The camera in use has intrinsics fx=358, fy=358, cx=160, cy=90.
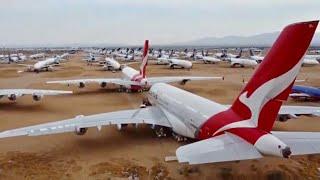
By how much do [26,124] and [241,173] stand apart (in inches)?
747

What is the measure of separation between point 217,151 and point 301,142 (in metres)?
3.66

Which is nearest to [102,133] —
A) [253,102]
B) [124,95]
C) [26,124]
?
[26,124]

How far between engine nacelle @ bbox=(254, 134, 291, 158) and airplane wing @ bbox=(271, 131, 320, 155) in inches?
37.2

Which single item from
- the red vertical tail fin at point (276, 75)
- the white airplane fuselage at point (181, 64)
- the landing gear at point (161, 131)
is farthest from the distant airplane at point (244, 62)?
the red vertical tail fin at point (276, 75)

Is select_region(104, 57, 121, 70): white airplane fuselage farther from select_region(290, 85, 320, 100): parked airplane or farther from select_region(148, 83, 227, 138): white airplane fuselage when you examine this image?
select_region(148, 83, 227, 138): white airplane fuselage

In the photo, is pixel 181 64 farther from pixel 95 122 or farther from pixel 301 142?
pixel 301 142

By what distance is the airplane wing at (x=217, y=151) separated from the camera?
42.4 feet

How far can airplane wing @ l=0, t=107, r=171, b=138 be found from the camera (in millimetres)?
19625

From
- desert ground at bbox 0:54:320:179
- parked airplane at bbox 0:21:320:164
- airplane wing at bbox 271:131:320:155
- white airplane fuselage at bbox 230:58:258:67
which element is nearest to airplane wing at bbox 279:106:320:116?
desert ground at bbox 0:54:320:179

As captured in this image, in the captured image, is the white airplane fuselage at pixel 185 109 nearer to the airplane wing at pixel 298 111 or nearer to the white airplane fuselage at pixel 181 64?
the airplane wing at pixel 298 111

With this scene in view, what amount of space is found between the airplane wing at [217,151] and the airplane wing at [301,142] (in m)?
1.52

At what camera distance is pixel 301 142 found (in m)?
14.6

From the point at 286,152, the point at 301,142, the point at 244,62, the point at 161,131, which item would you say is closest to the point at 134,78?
the point at 161,131

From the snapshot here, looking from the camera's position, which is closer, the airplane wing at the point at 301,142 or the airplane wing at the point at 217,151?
the airplane wing at the point at 217,151
